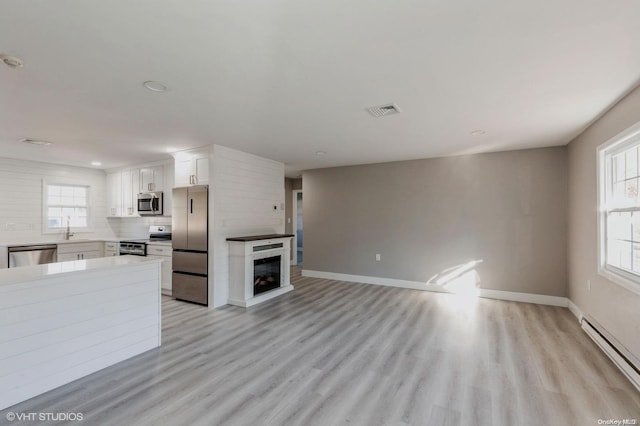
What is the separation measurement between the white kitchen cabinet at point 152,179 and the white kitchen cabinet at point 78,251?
1.51 m

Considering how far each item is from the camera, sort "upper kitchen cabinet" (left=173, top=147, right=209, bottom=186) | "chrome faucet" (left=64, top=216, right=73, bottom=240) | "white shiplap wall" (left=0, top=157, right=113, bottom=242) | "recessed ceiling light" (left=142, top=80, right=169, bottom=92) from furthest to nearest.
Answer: "chrome faucet" (left=64, top=216, right=73, bottom=240) < "white shiplap wall" (left=0, top=157, right=113, bottom=242) < "upper kitchen cabinet" (left=173, top=147, right=209, bottom=186) < "recessed ceiling light" (left=142, top=80, right=169, bottom=92)

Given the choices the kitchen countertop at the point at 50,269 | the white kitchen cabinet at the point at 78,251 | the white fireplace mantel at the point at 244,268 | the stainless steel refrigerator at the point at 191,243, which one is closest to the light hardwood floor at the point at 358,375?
the white fireplace mantel at the point at 244,268

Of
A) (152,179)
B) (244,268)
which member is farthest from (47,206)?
(244,268)

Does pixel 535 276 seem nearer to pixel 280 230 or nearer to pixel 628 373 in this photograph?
pixel 628 373

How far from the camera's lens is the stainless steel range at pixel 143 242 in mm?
5398

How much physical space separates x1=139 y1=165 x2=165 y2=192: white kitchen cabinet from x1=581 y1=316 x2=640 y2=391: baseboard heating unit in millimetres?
6668

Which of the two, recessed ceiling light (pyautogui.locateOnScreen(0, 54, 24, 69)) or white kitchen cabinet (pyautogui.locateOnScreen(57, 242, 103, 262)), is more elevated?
recessed ceiling light (pyautogui.locateOnScreen(0, 54, 24, 69))

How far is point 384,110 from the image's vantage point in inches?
121

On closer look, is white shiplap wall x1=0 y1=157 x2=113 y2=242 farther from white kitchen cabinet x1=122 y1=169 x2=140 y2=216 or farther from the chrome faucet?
→ white kitchen cabinet x1=122 y1=169 x2=140 y2=216

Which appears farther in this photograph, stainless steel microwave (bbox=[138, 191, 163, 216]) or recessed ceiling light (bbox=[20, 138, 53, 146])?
stainless steel microwave (bbox=[138, 191, 163, 216])

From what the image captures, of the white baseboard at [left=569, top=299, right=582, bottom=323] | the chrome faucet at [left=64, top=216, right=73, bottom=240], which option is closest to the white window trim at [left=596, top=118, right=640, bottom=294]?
the white baseboard at [left=569, top=299, right=582, bottom=323]

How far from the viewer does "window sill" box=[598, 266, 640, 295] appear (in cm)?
257

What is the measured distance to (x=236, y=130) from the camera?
379 cm

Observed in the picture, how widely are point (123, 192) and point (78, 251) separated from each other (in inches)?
55.4
